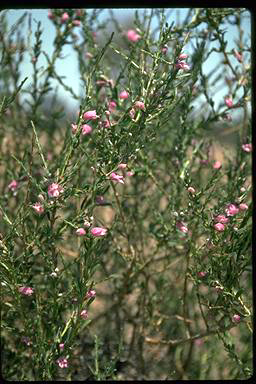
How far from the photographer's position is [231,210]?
1.68 metres

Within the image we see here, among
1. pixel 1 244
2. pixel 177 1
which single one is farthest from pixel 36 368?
pixel 177 1

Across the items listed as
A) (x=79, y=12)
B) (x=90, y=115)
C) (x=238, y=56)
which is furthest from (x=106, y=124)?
(x=79, y=12)

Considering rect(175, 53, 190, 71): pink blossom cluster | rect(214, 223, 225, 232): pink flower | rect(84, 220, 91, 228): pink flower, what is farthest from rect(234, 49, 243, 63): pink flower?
rect(84, 220, 91, 228): pink flower

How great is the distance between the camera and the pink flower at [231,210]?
5.48 ft

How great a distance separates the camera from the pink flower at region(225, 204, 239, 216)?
5.48ft

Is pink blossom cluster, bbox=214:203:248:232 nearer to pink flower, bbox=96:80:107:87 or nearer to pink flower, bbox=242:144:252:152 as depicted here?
pink flower, bbox=242:144:252:152

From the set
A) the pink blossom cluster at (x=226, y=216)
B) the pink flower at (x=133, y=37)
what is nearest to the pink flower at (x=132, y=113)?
the pink blossom cluster at (x=226, y=216)

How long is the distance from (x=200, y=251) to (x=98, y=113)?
56 centimetres

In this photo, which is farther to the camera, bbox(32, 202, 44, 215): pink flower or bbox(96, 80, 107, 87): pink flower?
bbox(96, 80, 107, 87): pink flower

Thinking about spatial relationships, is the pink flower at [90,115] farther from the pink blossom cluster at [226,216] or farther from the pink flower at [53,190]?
the pink blossom cluster at [226,216]

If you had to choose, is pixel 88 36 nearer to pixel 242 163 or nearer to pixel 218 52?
pixel 218 52

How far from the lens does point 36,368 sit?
1.81 m

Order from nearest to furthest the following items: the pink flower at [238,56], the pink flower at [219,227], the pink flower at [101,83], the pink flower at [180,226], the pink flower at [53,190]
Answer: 1. the pink flower at [53,190]
2. the pink flower at [219,227]
3. the pink flower at [180,226]
4. the pink flower at [101,83]
5. the pink flower at [238,56]

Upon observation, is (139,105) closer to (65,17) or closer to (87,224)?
(87,224)
